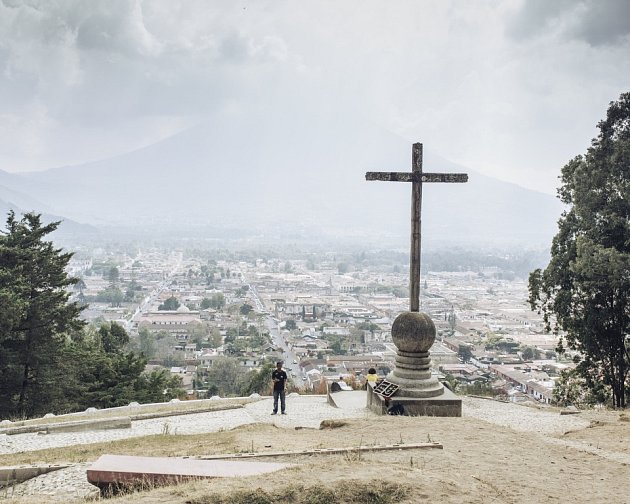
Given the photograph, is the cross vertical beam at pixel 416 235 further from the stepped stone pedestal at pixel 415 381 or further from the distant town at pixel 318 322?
the distant town at pixel 318 322

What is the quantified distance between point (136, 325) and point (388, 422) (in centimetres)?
4139

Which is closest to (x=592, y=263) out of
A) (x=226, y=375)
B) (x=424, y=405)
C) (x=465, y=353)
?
(x=424, y=405)

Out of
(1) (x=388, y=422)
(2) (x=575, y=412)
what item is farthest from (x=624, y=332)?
(1) (x=388, y=422)

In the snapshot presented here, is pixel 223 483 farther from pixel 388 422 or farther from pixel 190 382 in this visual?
pixel 190 382

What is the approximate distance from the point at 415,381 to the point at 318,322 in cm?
Answer: 3698

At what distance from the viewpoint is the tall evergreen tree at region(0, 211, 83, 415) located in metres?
16.3

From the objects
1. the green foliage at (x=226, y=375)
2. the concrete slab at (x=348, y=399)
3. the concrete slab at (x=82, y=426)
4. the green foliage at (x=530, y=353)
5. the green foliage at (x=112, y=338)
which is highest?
the concrete slab at (x=348, y=399)

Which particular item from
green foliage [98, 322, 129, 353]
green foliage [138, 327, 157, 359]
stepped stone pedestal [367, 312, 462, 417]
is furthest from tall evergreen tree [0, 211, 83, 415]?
green foliage [138, 327, 157, 359]

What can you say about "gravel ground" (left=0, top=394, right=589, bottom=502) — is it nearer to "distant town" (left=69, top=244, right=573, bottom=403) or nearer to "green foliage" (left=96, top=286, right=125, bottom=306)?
"distant town" (left=69, top=244, right=573, bottom=403)

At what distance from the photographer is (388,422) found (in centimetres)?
820

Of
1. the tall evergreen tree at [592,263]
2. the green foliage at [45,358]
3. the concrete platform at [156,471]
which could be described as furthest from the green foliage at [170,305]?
the concrete platform at [156,471]

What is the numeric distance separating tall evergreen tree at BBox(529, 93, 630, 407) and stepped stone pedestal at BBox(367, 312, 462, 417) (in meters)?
4.90

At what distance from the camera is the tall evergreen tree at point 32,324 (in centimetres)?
1628

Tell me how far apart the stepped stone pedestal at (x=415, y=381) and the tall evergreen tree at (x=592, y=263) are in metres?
4.90
